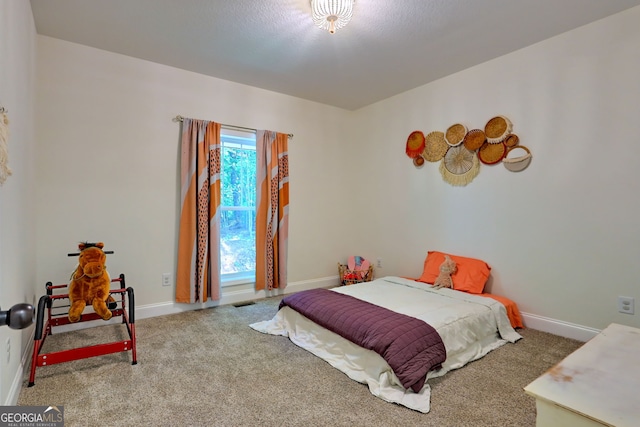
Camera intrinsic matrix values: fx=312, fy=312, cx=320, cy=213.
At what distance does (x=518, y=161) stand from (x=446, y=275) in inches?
49.9

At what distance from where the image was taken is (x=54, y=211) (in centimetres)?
271

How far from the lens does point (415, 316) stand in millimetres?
2254

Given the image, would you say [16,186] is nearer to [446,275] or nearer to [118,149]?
[118,149]

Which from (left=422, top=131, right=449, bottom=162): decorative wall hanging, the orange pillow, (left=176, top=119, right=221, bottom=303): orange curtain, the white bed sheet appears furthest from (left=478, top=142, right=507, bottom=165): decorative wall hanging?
(left=176, top=119, right=221, bottom=303): orange curtain

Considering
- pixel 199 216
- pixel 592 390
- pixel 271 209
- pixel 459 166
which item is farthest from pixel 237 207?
pixel 592 390

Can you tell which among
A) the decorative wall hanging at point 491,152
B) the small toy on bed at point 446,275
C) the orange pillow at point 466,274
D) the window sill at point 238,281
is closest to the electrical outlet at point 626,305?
the orange pillow at point 466,274

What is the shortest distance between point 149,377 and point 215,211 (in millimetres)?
1741

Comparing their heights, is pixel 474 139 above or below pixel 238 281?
above

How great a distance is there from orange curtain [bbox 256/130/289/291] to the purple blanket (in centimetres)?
137

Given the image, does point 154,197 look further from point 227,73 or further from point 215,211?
point 227,73

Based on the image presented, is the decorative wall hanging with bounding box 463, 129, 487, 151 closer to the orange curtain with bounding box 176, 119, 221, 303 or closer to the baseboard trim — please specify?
the baseboard trim

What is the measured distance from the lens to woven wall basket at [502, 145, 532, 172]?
283 centimetres

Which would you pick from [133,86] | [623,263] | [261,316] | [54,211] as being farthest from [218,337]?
[623,263]

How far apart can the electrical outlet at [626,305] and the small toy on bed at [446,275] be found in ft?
4.00
